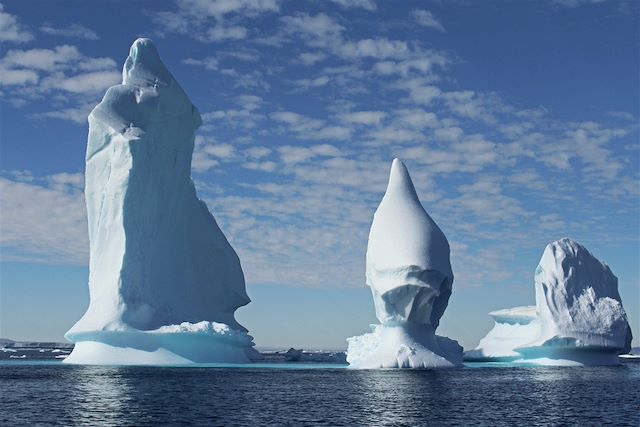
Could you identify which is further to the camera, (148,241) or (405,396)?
(148,241)

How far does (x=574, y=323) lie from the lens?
4272 cm

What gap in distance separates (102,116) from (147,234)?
645 centimetres

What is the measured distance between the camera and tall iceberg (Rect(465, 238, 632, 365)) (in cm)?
4284

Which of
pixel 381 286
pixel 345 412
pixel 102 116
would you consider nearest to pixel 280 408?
pixel 345 412

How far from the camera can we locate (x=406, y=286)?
35844 millimetres

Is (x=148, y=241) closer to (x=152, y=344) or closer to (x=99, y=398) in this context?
(x=152, y=344)

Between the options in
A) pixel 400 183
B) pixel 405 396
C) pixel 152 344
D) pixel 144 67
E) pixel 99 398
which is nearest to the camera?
pixel 99 398

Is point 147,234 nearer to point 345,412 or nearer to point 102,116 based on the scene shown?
point 102,116

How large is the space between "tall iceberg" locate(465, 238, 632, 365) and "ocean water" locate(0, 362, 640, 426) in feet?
→ 23.2

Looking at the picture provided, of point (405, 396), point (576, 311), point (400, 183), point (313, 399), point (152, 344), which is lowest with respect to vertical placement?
point (313, 399)

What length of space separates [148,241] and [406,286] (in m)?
13.9

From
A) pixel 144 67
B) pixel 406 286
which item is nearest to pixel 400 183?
pixel 406 286

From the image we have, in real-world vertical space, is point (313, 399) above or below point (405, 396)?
below

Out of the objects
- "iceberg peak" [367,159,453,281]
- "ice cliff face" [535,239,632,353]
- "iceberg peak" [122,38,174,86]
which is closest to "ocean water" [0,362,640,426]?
"iceberg peak" [367,159,453,281]
